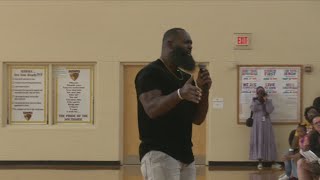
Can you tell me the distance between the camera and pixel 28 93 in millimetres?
13281

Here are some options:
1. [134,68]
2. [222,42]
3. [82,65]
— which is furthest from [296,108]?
[82,65]

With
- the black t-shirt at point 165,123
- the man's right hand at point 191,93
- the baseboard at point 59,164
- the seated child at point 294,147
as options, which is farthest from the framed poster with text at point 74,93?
the man's right hand at point 191,93

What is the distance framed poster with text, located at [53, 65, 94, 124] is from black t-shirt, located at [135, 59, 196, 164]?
32.2 feet

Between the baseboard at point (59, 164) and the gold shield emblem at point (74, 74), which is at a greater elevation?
the gold shield emblem at point (74, 74)

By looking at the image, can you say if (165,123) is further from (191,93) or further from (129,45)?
(129,45)

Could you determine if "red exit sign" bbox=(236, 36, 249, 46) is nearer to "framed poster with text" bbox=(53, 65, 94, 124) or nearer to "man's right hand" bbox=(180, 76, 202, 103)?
"framed poster with text" bbox=(53, 65, 94, 124)

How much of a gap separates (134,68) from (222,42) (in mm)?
2051

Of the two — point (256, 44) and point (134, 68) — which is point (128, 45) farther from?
point (256, 44)

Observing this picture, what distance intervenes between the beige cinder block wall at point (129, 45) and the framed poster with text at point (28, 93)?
0.86ft

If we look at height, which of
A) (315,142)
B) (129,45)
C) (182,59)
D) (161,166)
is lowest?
(315,142)

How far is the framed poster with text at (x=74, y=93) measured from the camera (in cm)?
1317

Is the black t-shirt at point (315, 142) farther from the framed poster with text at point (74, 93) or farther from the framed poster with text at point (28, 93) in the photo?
the framed poster with text at point (28, 93)

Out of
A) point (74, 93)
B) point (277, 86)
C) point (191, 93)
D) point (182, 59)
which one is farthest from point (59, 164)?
point (191, 93)

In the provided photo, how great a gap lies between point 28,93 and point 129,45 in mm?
2543
